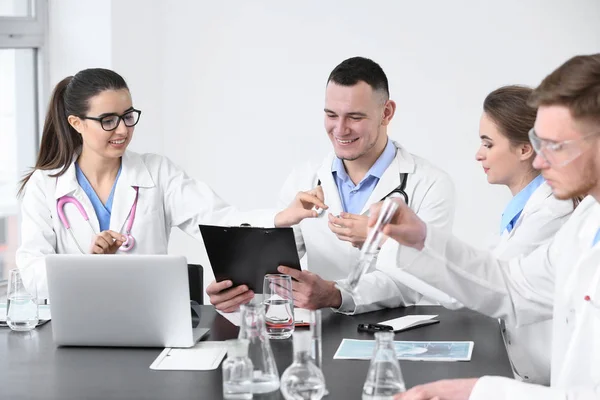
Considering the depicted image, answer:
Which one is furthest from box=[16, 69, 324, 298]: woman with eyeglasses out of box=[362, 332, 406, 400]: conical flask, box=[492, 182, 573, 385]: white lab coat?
box=[362, 332, 406, 400]: conical flask

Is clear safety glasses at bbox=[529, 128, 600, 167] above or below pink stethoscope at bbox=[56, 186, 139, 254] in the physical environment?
above

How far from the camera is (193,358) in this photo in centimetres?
221

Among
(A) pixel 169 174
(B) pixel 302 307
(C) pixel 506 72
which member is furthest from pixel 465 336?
(C) pixel 506 72

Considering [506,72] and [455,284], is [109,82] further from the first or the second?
[506,72]

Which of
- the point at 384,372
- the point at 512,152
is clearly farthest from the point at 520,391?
the point at 512,152

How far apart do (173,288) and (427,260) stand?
68cm

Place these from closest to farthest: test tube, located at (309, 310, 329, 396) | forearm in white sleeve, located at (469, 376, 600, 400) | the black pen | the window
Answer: forearm in white sleeve, located at (469, 376, 600, 400)
test tube, located at (309, 310, 329, 396)
the black pen
the window

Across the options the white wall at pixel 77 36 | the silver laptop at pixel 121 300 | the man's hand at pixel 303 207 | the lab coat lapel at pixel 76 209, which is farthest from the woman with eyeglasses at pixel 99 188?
the white wall at pixel 77 36

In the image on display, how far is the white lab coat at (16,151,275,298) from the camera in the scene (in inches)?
127

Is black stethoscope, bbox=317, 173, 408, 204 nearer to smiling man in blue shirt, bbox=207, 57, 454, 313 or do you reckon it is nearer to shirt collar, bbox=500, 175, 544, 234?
smiling man in blue shirt, bbox=207, 57, 454, 313

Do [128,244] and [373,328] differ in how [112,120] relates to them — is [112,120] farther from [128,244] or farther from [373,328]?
[373,328]

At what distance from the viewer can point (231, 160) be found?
5230 millimetres

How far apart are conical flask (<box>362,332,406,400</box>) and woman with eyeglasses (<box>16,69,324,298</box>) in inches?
56.0

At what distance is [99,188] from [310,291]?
1.13 m
